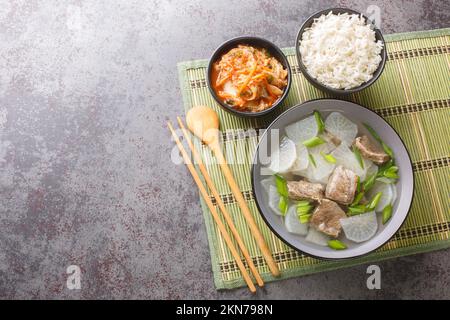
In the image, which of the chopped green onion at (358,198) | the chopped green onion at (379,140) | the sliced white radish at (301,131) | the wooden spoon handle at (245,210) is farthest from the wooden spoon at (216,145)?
the chopped green onion at (379,140)

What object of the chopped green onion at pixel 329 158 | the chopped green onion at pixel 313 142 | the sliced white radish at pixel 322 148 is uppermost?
the chopped green onion at pixel 313 142

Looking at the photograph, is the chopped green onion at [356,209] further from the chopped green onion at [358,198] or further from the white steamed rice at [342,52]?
the white steamed rice at [342,52]

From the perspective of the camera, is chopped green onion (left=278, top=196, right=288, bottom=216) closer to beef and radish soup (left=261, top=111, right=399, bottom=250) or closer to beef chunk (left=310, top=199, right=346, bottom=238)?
beef and radish soup (left=261, top=111, right=399, bottom=250)

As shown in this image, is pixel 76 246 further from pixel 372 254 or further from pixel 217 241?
A: pixel 372 254

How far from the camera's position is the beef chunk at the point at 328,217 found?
7.36ft

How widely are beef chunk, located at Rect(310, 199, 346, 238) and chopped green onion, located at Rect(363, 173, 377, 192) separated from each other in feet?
0.55

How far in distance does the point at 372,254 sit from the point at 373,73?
2.93ft

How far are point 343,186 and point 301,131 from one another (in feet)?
1.06

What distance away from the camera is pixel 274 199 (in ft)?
7.48

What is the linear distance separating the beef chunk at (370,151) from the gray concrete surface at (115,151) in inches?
22.1

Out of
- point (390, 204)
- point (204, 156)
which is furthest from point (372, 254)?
point (204, 156)

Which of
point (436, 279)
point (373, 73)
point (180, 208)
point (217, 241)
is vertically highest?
point (373, 73)

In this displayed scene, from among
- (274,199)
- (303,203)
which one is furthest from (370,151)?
(274,199)

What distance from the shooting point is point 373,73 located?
233 cm
